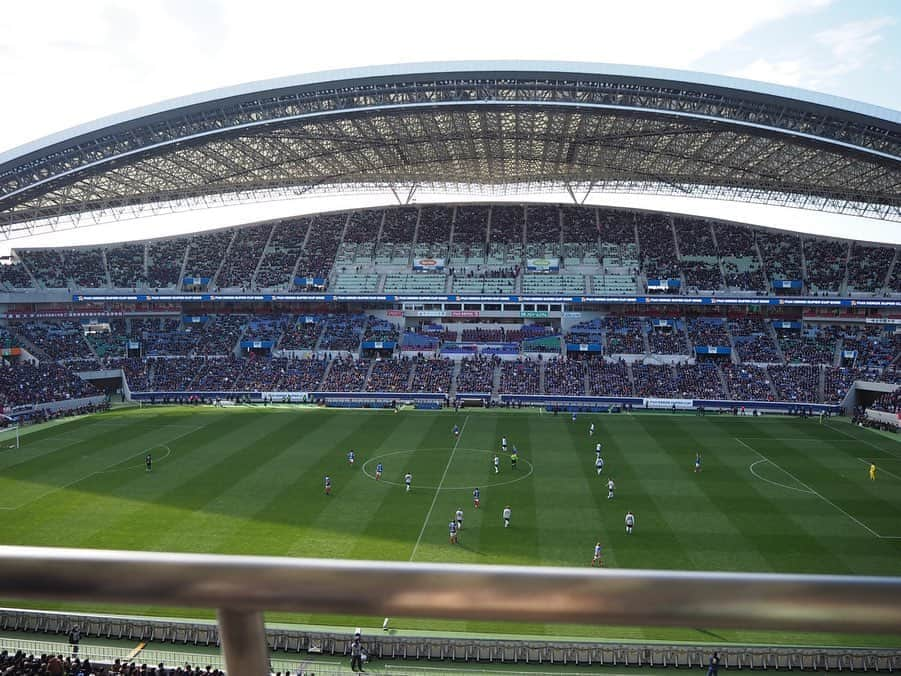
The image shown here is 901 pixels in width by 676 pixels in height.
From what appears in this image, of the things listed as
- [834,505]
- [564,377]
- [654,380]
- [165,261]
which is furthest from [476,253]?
[834,505]

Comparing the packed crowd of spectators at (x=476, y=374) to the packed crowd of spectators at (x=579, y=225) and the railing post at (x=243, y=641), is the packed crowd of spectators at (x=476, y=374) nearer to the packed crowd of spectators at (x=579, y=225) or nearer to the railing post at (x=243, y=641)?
the packed crowd of spectators at (x=579, y=225)

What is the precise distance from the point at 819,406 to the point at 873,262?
77.9 ft

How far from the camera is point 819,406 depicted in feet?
173

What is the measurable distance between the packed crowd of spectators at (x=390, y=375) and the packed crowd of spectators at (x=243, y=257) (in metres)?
20.0

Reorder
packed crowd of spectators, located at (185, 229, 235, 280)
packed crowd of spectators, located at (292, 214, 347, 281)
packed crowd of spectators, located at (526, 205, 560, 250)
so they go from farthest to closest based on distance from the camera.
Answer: packed crowd of spectators, located at (526, 205, 560, 250), packed crowd of spectators, located at (185, 229, 235, 280), packed crowd of spectators, located at (292, 214, 347, 281)

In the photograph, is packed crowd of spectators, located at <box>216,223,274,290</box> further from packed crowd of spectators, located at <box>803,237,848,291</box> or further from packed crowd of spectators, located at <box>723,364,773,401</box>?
packed crowd of spectators, located at <box>803,237,848,291</box>

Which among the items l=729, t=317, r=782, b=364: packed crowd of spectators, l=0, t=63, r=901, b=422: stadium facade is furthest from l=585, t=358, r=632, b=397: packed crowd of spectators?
l=729, t=317, r=782, b=364: packed crowd of spectators

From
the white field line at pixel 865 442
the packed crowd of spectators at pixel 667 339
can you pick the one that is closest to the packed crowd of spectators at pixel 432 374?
the packed crowd of spectators at pixel 667 339

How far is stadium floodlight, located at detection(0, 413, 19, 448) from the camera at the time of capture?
42.1 metres

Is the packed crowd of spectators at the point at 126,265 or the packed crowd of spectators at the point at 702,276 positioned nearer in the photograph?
the packed crowd of spectators at the point at 702,276

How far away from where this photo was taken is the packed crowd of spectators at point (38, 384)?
5130 centimetres

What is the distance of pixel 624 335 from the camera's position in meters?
64.6

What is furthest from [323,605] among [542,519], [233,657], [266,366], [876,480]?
[266,366]

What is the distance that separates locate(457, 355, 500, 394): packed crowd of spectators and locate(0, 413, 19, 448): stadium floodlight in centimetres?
3308
